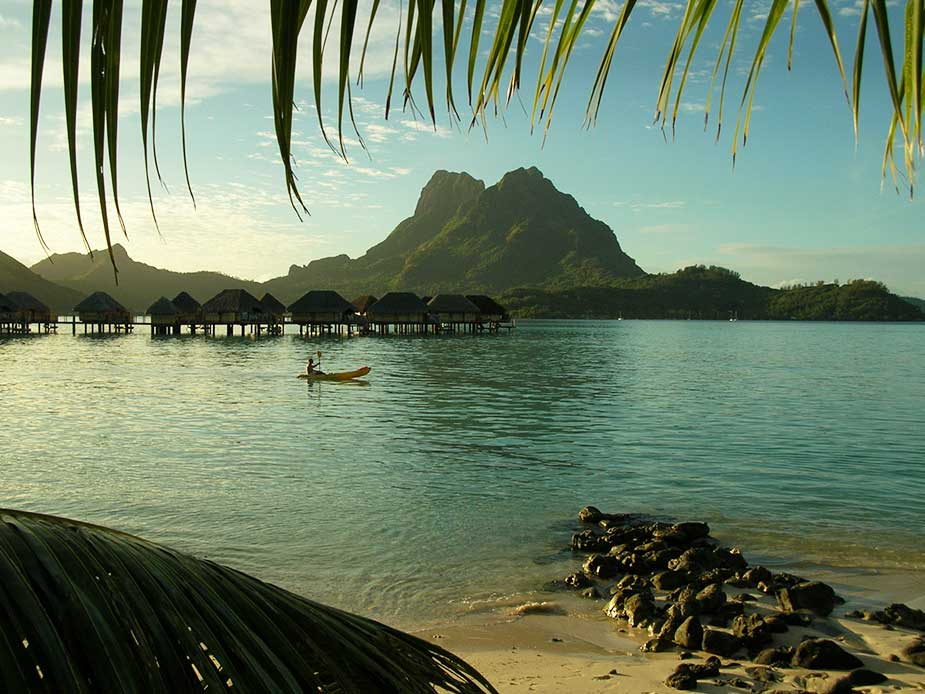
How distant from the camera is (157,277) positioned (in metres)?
160

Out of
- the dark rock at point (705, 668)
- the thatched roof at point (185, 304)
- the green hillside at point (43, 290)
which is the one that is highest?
the green hillside at point (43, 290)

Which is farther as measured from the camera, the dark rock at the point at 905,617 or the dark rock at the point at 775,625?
the dark rock at the point at 905,617

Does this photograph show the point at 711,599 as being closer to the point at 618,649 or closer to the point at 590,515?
the point at 618,649

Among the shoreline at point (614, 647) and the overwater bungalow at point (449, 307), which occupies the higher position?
the overwater bungalow at point (449, 307)

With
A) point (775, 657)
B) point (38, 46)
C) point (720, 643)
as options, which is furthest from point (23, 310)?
point (38, 46)

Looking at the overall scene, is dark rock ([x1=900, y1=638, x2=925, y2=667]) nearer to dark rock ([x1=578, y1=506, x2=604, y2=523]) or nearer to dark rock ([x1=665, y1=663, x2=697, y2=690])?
dark rock ([x1=665, y1=663, x2=697, y2=690])

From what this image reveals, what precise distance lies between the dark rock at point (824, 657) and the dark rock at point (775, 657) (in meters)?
0.05

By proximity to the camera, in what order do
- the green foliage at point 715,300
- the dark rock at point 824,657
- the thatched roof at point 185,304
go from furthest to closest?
the green foliage at point 715,300 → the thatched roof at point 185,304 → the dark rock at point 824,657

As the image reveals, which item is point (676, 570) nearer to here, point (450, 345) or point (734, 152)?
point (734, 152)

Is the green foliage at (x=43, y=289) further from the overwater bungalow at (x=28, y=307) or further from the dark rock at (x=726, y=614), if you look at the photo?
the dark rock at (x=726, y=614)

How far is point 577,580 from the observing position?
7484 millimetres

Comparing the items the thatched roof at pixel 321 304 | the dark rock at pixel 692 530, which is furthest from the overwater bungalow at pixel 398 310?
the dark rock at pixel 692 530

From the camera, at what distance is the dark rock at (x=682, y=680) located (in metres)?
5.16

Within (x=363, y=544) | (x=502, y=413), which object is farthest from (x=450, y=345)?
(x=363, y=544)
